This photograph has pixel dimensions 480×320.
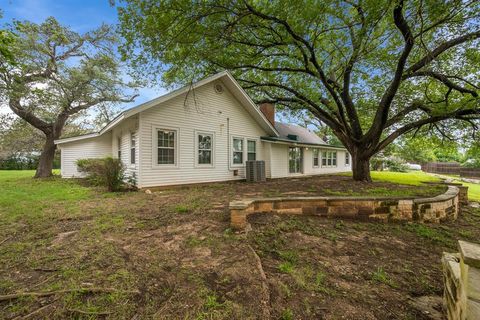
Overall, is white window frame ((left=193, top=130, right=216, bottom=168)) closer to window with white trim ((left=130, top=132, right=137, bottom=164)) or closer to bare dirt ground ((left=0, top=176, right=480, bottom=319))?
window with white trim ((left=130, top=132, right=137, bottom=164))

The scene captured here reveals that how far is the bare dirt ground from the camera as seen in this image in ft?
6.49

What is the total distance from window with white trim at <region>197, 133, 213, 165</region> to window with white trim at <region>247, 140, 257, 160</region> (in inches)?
96.9

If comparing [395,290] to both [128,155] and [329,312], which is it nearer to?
[329,312]

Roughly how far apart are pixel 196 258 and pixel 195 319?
104 centimetres

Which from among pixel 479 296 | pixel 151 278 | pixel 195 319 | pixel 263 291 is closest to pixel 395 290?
pixel 479 296

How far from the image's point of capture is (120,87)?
14.8m

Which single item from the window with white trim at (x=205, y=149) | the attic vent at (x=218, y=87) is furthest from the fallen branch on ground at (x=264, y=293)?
the attic vent at (x=218, y=87)

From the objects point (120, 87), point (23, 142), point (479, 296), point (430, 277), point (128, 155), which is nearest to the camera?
point (479, 296)

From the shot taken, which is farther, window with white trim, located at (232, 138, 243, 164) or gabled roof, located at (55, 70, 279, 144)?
window with white trim, located at (232, 138, 243, 164)

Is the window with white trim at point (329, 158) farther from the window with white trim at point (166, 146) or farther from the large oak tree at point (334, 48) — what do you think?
the window with white trim at point (166, 146)

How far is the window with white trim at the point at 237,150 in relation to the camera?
11.2 metres

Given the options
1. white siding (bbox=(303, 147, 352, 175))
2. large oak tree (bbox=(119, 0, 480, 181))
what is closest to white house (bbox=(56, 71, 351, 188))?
large oak tree (bbox=(119, 0, 480, 181))

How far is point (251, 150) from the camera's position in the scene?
1197cm

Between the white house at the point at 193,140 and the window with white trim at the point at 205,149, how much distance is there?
45mm
